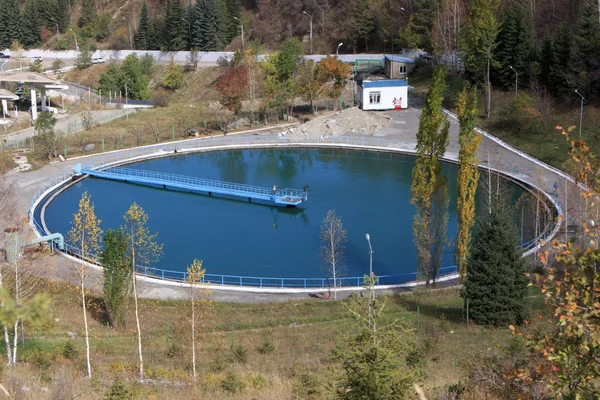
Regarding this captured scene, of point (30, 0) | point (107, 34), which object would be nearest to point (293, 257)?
point (107, 34)

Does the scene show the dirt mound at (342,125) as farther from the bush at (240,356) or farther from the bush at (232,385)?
the bush at (232,385)

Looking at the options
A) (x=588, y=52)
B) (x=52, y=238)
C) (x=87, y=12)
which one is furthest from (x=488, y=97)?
(x=87, y=12)

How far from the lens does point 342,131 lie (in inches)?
1731

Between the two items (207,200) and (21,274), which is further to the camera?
(207,200)

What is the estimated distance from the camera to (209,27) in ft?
218

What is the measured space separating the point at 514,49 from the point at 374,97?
28.0ft

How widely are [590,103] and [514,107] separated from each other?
4.03m

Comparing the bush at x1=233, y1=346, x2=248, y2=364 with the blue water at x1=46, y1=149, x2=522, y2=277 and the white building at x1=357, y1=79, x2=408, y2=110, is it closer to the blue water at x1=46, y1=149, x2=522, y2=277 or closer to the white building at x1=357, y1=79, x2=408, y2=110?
the blue water at x1=46, y1=149, x2=522, y2=277

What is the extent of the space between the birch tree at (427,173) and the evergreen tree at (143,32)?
52547mm

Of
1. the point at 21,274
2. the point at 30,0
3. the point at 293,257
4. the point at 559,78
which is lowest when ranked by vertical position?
the point at 293,257

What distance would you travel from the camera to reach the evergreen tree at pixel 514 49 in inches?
1774

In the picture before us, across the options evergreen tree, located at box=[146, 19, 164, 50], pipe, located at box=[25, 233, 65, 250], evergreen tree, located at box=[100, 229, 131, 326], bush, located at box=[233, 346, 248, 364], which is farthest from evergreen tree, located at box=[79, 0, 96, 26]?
bush, located at box=[233, 346, 248, 364]

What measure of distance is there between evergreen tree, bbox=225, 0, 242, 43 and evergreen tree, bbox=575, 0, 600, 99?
34.7 meters

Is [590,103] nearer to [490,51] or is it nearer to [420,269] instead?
[490,51]
